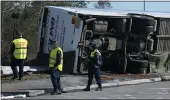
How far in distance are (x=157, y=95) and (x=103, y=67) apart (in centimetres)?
465

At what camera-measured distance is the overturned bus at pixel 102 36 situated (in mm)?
15805

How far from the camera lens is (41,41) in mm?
17188

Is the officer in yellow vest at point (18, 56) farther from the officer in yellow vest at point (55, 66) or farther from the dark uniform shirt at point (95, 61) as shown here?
the dark uniform shirt at point (95, 61)

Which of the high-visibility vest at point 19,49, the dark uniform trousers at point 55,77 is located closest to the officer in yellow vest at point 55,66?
the dark uniform trousers at point 55,77

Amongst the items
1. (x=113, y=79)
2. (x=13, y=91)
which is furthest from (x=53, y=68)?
(x=113, y=79)

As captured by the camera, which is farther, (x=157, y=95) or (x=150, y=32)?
(x=150, y=32)

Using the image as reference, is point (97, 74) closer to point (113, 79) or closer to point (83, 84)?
point (83, 84)

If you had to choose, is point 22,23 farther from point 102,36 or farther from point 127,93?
point 127,93

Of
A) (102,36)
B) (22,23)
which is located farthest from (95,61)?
(22,23)

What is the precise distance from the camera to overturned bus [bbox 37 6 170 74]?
15805 millimetres

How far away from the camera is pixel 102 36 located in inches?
658

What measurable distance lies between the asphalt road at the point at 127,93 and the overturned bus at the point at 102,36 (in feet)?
6.91

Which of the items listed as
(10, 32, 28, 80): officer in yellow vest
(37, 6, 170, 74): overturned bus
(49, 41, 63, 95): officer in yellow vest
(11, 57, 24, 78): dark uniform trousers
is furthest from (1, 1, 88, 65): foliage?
(49, 41, 63, 95): officer in yellow vest

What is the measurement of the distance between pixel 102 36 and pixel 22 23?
666cm
